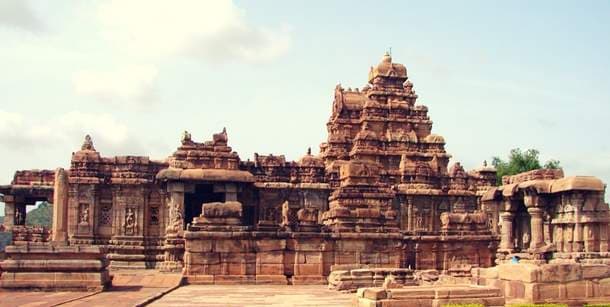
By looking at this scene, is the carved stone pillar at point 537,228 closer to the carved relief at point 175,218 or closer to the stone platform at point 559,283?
the stone platform at point 559,283

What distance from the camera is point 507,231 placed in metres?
30.8

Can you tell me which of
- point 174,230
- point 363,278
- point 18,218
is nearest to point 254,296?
point 363,278

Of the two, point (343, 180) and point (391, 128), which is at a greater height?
point (391, 128)

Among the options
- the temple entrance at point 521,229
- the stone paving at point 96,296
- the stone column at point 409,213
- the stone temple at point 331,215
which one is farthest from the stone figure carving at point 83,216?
the temple entrance at point 521,229

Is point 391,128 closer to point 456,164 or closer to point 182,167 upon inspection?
point 456,164

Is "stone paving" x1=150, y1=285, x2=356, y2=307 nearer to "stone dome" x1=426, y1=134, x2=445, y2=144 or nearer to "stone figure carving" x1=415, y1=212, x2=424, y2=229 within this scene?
"stone figure carving" x1=415, y1=212, x2=424, y2=229

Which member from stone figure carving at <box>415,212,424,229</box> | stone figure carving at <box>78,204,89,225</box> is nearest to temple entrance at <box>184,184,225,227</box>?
stone figure carving at <box>78,204,89,225</box>

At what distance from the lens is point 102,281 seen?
20.1 metres

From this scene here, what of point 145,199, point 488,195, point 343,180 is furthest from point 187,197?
point 488,195

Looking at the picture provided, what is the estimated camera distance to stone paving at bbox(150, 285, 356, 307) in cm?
1708

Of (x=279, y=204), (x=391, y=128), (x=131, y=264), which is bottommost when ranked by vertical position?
(x=131, y=264)

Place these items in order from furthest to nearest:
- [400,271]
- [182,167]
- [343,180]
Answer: [182,167], [343,180], [400,271]

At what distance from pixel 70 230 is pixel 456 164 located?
22.5 m

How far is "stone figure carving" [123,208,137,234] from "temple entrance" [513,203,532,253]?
16.7 meters
